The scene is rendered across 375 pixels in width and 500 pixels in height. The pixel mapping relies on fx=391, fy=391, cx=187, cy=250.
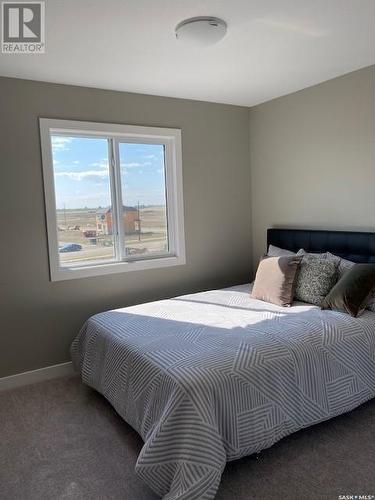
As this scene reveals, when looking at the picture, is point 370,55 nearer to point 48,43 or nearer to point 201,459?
point 48,43

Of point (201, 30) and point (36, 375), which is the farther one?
point (36, 375)

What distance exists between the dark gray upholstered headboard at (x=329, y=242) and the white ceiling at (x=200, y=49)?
1.34 m

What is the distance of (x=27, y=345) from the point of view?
10.6 ft

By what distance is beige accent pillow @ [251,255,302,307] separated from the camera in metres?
3.12

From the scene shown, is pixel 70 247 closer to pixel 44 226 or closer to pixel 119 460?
pixel 44 226

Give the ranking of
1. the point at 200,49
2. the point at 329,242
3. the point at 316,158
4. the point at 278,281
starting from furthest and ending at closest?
the point at 316,158 < the point at 329,242 < the point at 278,281 < the point at 200,49

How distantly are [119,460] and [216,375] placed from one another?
0.81 meters

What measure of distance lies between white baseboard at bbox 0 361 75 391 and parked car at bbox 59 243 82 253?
98cm

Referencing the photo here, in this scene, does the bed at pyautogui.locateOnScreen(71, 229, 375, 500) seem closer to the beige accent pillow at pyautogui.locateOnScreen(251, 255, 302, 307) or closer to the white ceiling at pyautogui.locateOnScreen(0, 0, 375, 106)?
the beige accent pillow at pyautogui.locateOnScreen(251, 255, 302, 307)

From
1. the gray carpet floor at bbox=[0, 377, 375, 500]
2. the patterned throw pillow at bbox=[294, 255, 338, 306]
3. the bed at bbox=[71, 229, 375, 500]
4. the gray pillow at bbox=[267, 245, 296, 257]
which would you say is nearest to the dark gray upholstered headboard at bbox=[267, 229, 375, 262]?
the bed at bbox=[71, 229, 375, 500]

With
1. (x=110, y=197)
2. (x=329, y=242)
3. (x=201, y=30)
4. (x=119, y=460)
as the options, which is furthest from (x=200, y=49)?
(x=119, y=460)

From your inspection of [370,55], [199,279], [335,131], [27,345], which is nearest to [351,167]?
[335,131]

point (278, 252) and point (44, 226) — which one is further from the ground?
point (44, 226)

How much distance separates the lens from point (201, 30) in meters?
2.25
